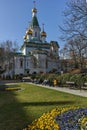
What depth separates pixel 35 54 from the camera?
75.2 m

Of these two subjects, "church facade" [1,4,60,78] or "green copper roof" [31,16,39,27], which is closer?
"church facade" [1,4,60,78]

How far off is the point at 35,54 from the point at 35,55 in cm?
32

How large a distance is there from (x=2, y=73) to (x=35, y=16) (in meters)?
24.1

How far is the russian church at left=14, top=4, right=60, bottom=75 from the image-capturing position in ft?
243

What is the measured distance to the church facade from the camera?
242ft

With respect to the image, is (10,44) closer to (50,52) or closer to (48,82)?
(50,52)

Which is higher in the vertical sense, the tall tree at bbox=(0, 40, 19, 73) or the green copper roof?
the green copper roof

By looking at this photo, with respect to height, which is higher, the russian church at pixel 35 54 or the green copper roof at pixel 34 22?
the green copper roof at pixel 34 22

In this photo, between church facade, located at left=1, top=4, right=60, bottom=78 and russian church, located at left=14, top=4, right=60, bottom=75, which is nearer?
church facade, located at left=1, top=4, right=60, bottom=78

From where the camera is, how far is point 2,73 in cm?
7419

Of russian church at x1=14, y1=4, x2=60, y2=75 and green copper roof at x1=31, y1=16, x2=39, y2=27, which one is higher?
green copper roof at x1=31, y1=16, x2=39, y2=27

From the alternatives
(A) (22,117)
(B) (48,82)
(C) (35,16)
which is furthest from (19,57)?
(A) (22,117)

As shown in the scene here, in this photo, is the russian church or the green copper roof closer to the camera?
the russian church

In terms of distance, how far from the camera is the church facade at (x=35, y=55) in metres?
73.7
